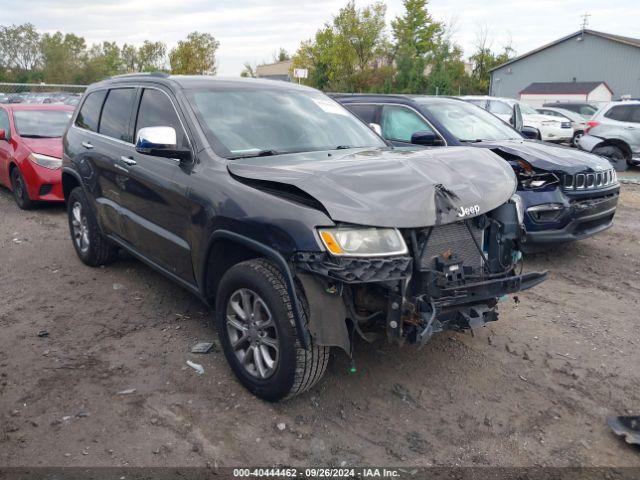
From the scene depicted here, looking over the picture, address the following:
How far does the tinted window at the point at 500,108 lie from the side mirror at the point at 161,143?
44.4 ft

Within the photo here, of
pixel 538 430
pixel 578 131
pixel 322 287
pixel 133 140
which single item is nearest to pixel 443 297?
pixel 322 287

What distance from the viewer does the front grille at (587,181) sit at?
5.89m

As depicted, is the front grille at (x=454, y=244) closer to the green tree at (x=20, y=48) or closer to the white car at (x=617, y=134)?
the white car at (x=617, y=134)

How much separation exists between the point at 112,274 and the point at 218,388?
267 cm

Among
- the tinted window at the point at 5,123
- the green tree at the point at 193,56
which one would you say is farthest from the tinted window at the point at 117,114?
the green tree at the point at 193,56

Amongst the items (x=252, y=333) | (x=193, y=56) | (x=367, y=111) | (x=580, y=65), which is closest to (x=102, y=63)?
(x=193, y=56)

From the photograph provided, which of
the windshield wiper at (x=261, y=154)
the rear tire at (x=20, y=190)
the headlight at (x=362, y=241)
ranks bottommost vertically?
the rear tire at (x=20, y=190)

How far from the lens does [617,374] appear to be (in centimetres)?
380

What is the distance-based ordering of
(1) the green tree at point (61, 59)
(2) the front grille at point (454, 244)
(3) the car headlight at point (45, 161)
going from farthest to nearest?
(1) the green tree at point (61, 59) < (3) the car headlight at point (45, 161) < (2) the front grille at point (454, 244)

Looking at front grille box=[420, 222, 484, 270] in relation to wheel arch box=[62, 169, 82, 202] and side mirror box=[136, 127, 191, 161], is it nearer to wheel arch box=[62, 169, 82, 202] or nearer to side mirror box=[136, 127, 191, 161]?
side mirror box=[136, 127, 191, 161]

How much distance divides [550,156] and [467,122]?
1360 mm

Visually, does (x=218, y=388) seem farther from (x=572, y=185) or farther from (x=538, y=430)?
(x=572, y=185)

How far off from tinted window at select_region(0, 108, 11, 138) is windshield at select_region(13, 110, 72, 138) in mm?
161

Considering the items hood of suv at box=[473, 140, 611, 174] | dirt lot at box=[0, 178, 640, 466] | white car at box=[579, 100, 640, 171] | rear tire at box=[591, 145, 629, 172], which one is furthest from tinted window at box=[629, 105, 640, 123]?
dirt lot at box=[0, 178, 640, 466]
